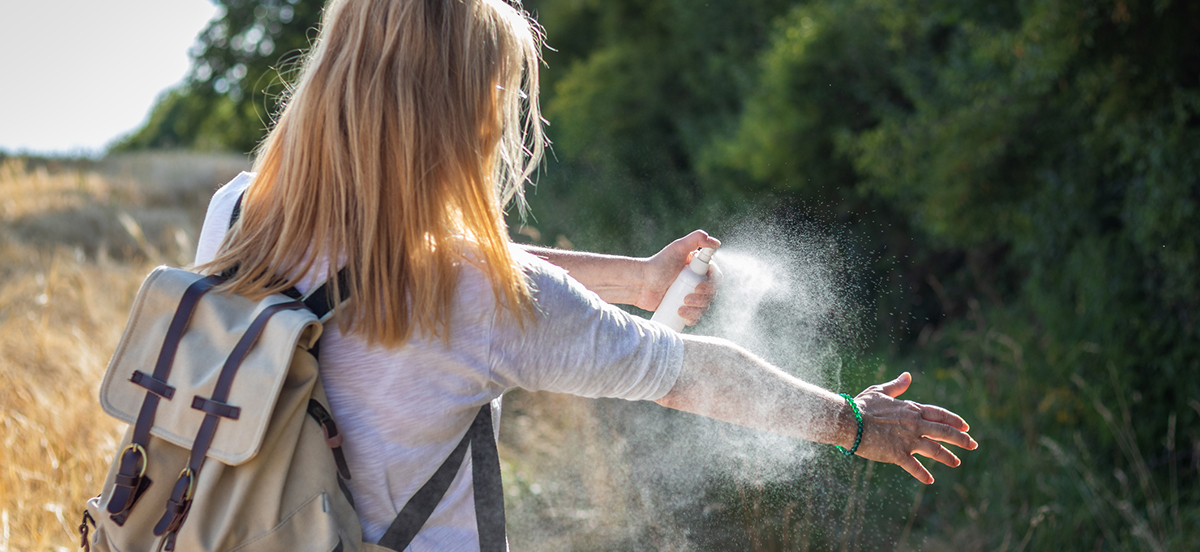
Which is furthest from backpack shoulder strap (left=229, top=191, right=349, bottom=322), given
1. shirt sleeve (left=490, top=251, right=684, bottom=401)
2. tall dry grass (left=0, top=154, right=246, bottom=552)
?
tall dry grass (left=0, top=154, right=246, bottom=552)

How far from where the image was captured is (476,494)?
1.27 metres

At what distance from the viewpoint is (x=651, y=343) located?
1243mm

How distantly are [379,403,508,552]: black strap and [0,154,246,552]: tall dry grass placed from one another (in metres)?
1.61

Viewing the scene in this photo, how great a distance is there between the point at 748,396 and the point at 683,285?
0.52 meters

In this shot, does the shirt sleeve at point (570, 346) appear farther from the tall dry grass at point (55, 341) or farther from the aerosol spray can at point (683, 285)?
the tall dry grass at point (55, 341)

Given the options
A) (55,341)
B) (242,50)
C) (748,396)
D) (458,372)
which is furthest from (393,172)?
(242,50)

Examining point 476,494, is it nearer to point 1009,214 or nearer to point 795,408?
point 795,408

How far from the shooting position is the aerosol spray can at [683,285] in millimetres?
1797

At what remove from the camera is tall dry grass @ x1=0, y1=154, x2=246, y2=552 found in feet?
8.35

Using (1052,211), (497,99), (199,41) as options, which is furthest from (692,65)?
(199,41)

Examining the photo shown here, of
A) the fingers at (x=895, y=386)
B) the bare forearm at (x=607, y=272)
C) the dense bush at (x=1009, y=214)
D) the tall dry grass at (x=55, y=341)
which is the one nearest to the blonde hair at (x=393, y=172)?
the bare forearm at (x=607, y=272)

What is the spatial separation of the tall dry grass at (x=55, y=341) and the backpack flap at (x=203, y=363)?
4.94ft

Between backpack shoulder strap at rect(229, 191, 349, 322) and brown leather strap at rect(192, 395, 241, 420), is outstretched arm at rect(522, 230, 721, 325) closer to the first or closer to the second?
backpack shoulder strap at rect(229, 191, 349, 322)

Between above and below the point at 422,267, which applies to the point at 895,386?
below
